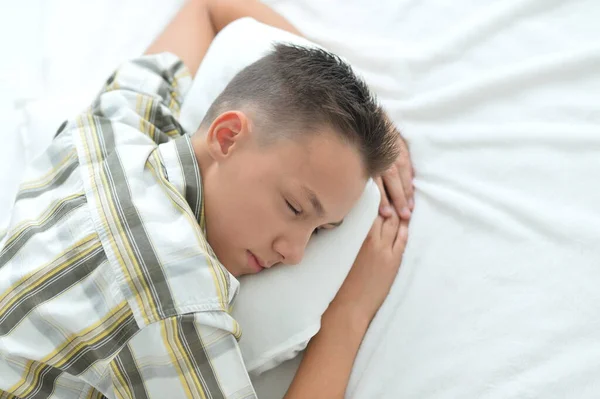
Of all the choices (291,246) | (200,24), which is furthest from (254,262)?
(200,24)

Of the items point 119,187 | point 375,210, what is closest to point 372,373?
point 375,210

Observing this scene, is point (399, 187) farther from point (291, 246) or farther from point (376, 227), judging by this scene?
point (291, 246)

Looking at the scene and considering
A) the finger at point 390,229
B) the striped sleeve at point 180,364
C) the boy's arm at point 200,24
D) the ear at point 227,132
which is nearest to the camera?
the striped sleeve at point 180,364

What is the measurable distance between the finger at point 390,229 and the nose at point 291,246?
185 mm

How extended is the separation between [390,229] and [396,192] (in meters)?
0.08

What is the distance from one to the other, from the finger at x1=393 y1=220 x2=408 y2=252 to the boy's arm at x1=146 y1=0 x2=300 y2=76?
556 mm

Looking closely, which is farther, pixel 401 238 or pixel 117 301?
pixel 401 238

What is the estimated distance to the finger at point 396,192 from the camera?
1.12 m

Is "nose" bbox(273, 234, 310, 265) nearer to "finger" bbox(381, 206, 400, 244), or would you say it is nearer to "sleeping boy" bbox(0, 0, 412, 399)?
"sleeping boy" bbox(0, 0, 412, 399)

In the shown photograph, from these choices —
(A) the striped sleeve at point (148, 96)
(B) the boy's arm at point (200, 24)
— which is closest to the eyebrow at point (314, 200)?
(A) the striped sleeve at point (148, 96)

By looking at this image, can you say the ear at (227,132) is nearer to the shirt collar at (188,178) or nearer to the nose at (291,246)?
the shirt collar at (188,178)

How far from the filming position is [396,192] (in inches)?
44.7

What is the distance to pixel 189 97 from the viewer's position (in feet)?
4.10

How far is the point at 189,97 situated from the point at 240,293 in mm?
460
